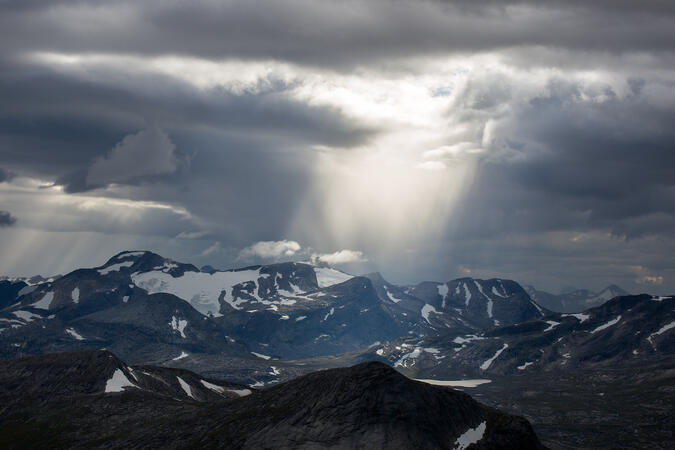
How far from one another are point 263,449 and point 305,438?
13.9 meters

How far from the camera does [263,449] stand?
199250mm

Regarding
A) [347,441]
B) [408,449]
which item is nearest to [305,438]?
[347,441]

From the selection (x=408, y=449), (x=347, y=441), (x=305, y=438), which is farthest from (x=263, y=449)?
(x=408, y=449)

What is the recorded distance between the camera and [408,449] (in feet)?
633

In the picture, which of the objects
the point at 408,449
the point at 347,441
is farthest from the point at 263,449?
the point at 408,449

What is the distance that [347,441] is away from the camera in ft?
642

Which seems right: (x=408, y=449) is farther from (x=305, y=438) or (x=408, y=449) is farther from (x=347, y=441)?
(x=305, y=438)

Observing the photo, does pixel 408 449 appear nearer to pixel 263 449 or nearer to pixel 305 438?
pixel 305 438

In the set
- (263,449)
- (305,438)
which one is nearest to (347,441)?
(305,438)

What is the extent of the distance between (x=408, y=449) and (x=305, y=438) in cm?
3271

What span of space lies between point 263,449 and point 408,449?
4602cm

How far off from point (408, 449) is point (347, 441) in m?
19.1

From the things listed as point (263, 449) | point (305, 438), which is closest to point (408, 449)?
point (305, 438)
